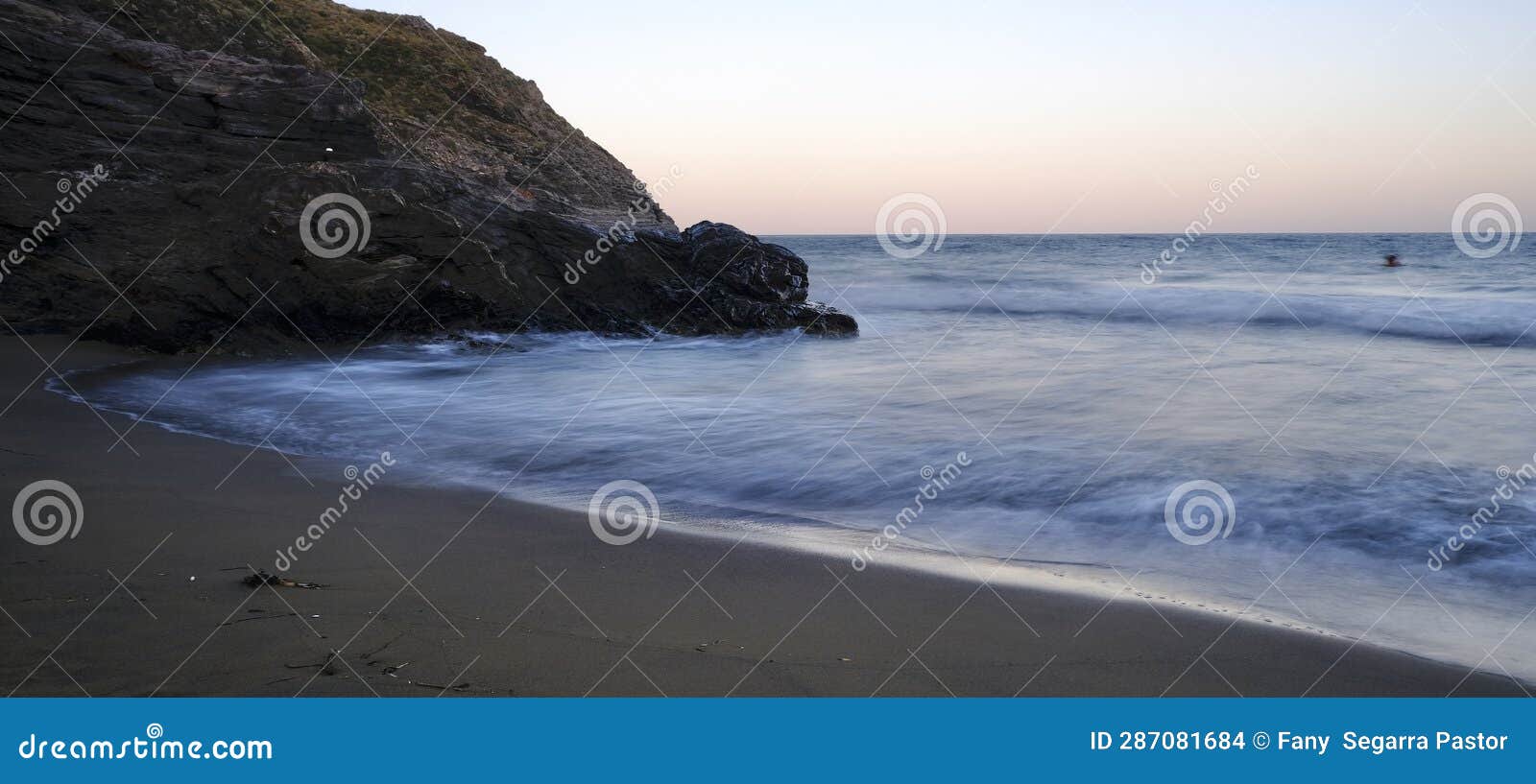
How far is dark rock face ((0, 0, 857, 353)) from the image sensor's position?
509 inches

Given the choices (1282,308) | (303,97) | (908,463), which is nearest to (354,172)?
(303,97)

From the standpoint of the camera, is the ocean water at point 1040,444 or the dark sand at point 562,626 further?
the ocean water at point 1040,444

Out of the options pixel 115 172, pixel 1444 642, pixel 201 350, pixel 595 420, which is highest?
pixel 1444 642

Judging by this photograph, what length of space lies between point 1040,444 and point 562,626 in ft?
17.5

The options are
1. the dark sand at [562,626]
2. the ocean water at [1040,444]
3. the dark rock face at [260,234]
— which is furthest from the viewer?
the dark rock face at [260,234]

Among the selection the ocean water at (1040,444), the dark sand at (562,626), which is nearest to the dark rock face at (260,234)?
the ocean water at (1040,444)

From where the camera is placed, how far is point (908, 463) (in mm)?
7699

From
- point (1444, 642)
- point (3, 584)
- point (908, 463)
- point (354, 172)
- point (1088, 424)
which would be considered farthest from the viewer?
point (354, 172)

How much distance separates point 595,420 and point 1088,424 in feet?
14.8

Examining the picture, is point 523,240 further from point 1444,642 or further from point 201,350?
point 1444,642

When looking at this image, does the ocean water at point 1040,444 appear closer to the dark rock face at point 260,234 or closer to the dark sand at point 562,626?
the dark sand at point 562,626

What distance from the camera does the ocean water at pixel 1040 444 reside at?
17.4 feet

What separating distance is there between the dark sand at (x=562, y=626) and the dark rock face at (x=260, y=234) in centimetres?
876

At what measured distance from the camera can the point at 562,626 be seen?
3.99m
